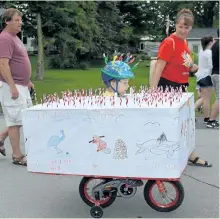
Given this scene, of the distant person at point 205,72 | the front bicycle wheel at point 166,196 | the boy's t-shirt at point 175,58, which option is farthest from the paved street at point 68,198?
the distant person at point 205,72

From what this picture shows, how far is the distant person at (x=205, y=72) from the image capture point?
26.8ft

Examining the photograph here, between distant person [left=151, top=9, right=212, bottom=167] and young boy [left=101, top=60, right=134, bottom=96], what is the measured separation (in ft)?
2.97

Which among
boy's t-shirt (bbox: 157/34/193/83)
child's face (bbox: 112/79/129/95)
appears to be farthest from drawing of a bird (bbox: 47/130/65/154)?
boy's t-shirt (bbox: 157/34/193/83)

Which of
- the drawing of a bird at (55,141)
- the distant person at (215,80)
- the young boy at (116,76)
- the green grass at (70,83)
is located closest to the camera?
the drawing of a bird at (55,141)

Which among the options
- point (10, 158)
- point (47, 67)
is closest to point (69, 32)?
point (47, 67)

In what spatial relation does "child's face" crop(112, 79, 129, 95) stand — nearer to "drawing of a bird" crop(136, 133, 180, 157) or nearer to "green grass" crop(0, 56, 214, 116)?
"drawing of a bird" crop(136, 133, 180, 157)

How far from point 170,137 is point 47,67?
36.0 metres

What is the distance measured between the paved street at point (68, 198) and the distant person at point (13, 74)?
0.53 m

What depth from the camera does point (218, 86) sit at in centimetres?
816

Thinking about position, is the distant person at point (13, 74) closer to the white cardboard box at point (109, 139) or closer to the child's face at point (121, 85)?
the child's face at point (121, 85)

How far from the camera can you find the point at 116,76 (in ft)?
14.1

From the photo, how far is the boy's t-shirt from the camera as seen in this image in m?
5.24

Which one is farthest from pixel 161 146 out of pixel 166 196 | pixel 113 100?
pixel 166 196

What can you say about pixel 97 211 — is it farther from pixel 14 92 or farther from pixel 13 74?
pixel 13 74
